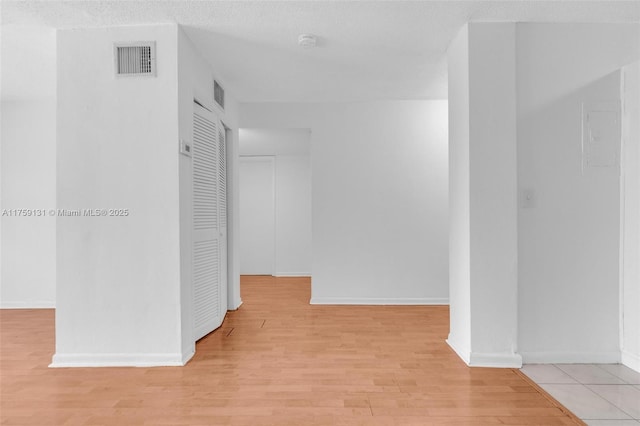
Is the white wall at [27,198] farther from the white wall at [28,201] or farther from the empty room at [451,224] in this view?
the empty room at [451,224]

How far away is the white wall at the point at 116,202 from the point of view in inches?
122

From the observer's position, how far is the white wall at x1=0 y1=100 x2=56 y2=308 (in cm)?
514

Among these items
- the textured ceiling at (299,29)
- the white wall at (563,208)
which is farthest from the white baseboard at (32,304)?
the white wall at (563,208)

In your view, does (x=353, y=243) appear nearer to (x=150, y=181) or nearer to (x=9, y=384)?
(x=150, y=181)

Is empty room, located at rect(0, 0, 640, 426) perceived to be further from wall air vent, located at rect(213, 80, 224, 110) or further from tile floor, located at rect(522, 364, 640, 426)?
wall air vent, located at rect(213, 80, 224, 110)

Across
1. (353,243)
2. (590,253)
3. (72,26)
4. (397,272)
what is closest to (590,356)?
(590,253)

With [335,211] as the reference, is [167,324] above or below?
below

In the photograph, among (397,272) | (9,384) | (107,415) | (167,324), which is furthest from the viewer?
(397,272)

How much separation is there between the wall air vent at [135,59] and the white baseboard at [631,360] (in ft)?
13.7

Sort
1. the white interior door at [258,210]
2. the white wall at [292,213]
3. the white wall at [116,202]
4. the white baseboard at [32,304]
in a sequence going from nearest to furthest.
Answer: the white wall at [116,202], the white baseboard at [32,304], the white wall at [292,213], the white interior door at [258,210]

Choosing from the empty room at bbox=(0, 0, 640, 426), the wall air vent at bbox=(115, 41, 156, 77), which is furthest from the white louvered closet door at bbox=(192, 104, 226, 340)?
the wall air vent at bbox=(115, 41, 156, 77)

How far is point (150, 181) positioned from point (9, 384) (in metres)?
1.67

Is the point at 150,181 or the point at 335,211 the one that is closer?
the point at 150,181

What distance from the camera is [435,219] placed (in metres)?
5.30
